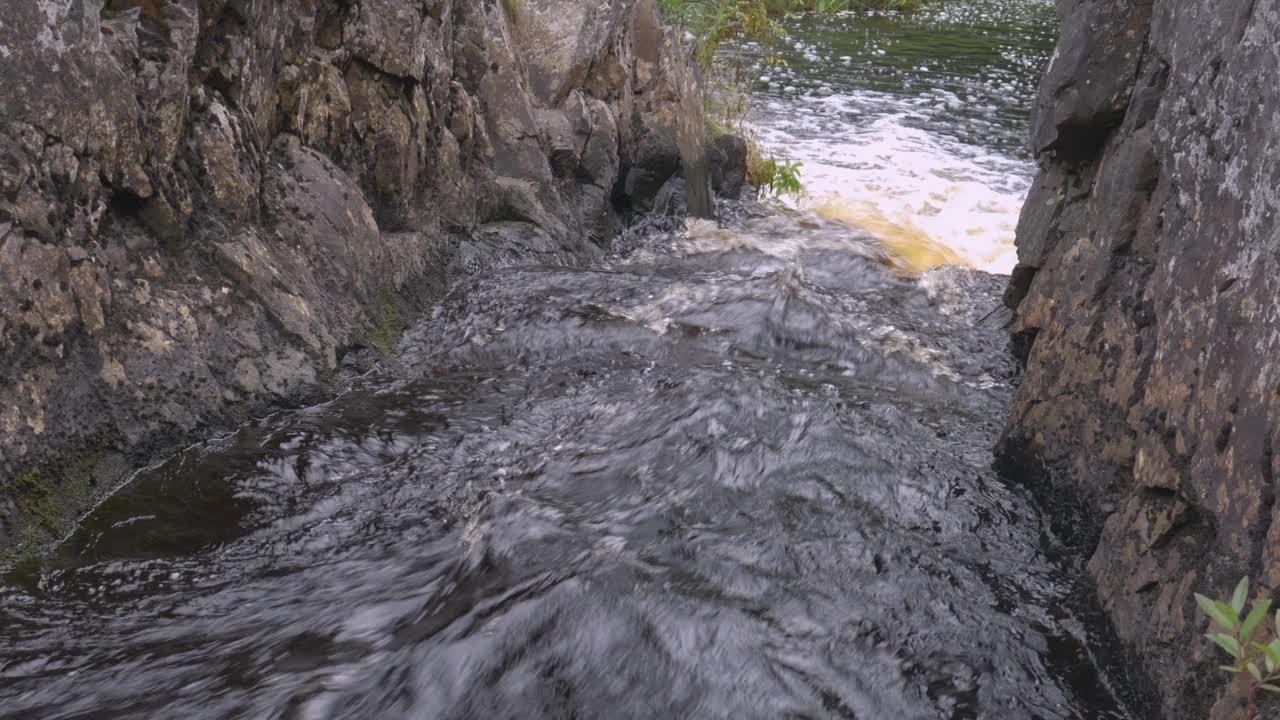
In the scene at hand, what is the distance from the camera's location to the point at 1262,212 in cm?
261

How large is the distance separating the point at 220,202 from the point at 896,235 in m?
6.77

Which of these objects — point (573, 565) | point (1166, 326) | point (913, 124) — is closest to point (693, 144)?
point (913, 124)

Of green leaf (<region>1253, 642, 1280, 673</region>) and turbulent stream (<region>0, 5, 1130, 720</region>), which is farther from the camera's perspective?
turbulent stream (<region>0, 5, 1130, 720</region>)

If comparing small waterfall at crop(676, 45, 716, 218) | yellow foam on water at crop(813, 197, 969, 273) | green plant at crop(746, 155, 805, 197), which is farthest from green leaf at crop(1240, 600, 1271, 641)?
green plant at crop(746, 155, 805, 197)

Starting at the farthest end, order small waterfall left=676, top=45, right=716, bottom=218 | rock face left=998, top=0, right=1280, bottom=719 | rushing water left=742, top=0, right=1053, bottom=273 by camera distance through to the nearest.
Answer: rushing water left=742, top=0, right=1053, bottom=273 < small waterfall left=676, top=45, right=716, bottom=218 < rock face left=998, top=0, right=1280, bottom=719

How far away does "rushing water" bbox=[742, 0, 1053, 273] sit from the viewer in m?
9.93

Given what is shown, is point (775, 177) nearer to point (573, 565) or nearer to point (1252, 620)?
point (573, 565)

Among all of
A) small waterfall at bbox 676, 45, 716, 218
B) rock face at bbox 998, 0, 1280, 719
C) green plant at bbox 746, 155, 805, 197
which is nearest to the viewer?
rock face at bbox 998, 0, 1280, 719

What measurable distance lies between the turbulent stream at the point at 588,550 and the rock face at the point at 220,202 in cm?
28

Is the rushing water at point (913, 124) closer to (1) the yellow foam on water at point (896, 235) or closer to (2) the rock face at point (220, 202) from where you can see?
(1) the yellow foam on water at point (896, 235)

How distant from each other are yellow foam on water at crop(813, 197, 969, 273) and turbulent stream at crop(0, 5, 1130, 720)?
261 cm

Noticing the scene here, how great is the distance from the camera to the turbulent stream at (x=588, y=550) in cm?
270

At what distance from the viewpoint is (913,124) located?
13898mm

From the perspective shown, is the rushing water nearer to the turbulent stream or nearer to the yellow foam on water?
the yellow foam on water
